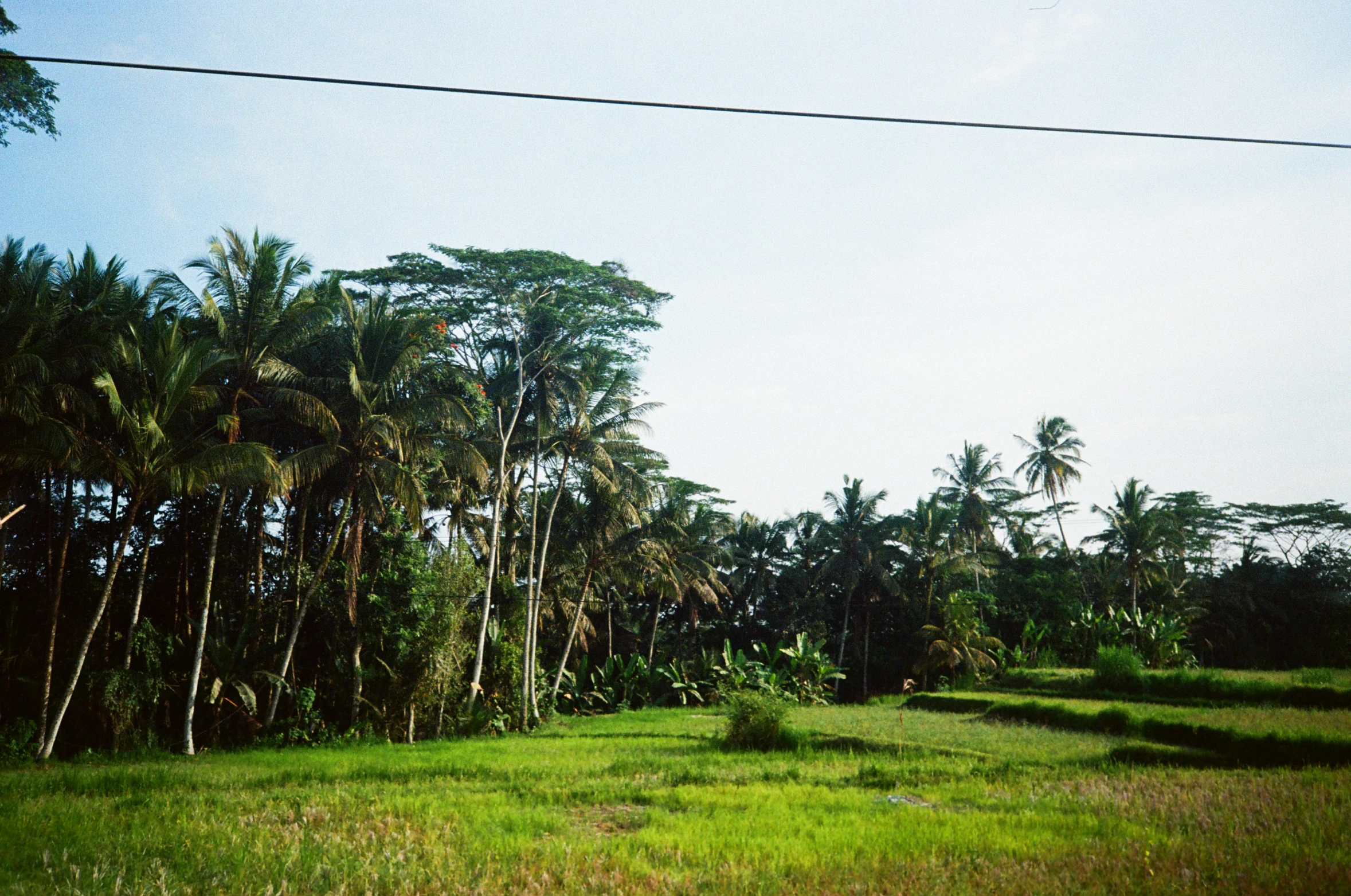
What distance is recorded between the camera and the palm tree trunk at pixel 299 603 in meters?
18.5

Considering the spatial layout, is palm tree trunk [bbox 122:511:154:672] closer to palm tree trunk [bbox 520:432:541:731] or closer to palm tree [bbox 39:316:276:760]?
palm tree [bbox 39:316:276:760]

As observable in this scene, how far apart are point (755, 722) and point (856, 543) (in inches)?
949

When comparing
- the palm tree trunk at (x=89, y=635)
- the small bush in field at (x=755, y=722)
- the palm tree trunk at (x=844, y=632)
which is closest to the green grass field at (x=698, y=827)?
the small bush in field at (x=755, y=722)

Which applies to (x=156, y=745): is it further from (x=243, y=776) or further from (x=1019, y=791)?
(x=1019, y=791)

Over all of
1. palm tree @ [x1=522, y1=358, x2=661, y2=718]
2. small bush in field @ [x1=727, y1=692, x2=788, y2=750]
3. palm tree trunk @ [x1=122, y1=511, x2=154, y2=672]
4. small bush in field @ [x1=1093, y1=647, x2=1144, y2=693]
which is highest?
palm tree @ [x1=522, y1=358, x2=661, y2=718]

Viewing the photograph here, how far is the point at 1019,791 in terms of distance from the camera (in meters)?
9.51

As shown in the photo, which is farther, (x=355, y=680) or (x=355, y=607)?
(x=355, y=680)

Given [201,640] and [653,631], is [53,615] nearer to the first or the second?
[201,640]

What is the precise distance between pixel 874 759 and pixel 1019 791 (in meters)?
3.45

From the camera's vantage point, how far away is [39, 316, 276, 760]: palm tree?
584 inches

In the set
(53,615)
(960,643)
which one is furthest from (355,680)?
(960,643)

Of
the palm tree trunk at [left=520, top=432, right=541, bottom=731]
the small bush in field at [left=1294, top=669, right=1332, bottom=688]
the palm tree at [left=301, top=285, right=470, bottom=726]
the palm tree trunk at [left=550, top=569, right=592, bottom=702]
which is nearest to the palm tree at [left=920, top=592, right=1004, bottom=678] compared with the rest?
the small bush in field at [left=1294, top=669, right=1332, bottom=688]

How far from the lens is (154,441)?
14.8 m

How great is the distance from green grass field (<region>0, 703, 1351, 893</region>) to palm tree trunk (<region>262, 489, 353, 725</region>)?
5.33 metres
